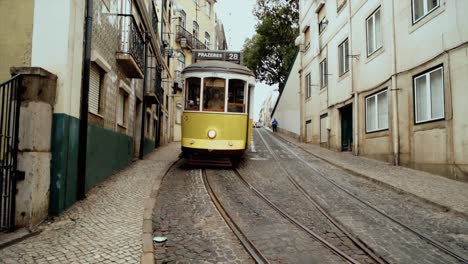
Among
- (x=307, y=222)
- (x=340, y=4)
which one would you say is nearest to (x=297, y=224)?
(x=307, y=222)

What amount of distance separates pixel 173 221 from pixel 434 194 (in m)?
5.47

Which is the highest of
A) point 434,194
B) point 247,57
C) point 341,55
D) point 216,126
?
point 247,57

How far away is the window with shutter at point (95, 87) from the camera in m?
8.34

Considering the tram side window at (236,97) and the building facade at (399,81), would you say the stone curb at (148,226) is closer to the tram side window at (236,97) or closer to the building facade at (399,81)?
the tram side window at (236,97)

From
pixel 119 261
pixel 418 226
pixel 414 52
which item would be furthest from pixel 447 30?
pixel 119 261

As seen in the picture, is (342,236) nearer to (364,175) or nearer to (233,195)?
(233,195)

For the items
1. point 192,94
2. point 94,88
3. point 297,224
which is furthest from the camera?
point 192,94

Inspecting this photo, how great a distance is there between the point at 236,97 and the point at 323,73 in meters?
10.4

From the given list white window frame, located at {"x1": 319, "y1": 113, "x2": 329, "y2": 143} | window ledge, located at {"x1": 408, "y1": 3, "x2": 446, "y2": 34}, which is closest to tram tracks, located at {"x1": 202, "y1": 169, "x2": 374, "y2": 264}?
window ledge, located at {"x1": 408, "y1": 3, "x2": 446, "y2": 34}

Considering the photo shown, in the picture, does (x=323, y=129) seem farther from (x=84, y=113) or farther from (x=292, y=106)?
(x=84, y=113)

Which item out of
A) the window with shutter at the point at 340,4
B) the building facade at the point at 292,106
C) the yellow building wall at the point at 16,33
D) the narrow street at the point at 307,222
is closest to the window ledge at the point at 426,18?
the narrow street at the point at 307,222

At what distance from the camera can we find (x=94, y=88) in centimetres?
867

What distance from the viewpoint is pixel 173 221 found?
20.1ft

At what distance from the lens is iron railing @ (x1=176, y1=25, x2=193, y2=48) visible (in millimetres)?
28817
